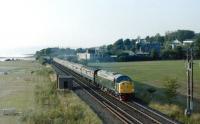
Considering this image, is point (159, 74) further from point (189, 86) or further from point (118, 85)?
point (189, 86)

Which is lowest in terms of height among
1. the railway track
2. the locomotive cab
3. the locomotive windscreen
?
the railway track

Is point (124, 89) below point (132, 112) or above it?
above

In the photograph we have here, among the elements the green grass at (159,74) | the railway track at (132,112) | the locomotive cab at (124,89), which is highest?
the locomotive cab at (124,89)

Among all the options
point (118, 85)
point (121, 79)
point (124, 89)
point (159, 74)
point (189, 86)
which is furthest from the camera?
point (159, 74)

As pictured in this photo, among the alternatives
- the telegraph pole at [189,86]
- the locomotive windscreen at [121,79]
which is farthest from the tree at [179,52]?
the telegraph pole at [189,86]

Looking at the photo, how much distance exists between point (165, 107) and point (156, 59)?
438 ft

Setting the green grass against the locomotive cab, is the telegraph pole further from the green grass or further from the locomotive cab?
the green grass

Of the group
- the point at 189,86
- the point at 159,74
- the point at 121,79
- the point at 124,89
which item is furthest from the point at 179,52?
the point at 189,86

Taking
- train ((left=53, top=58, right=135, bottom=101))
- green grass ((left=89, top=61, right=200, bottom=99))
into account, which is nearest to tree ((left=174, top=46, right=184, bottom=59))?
green grass ((left=89, top=61, right=200, bottom=99))

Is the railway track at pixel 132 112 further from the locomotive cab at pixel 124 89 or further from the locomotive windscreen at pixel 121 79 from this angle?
the locomotive windscreen at pixel 121 79

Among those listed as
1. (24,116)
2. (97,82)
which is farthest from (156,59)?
(24,116)

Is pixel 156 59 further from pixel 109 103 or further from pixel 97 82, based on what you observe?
pixel 109 103

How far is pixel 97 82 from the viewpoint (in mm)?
61625

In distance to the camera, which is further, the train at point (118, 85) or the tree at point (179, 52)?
the tree at point (179, 52)
